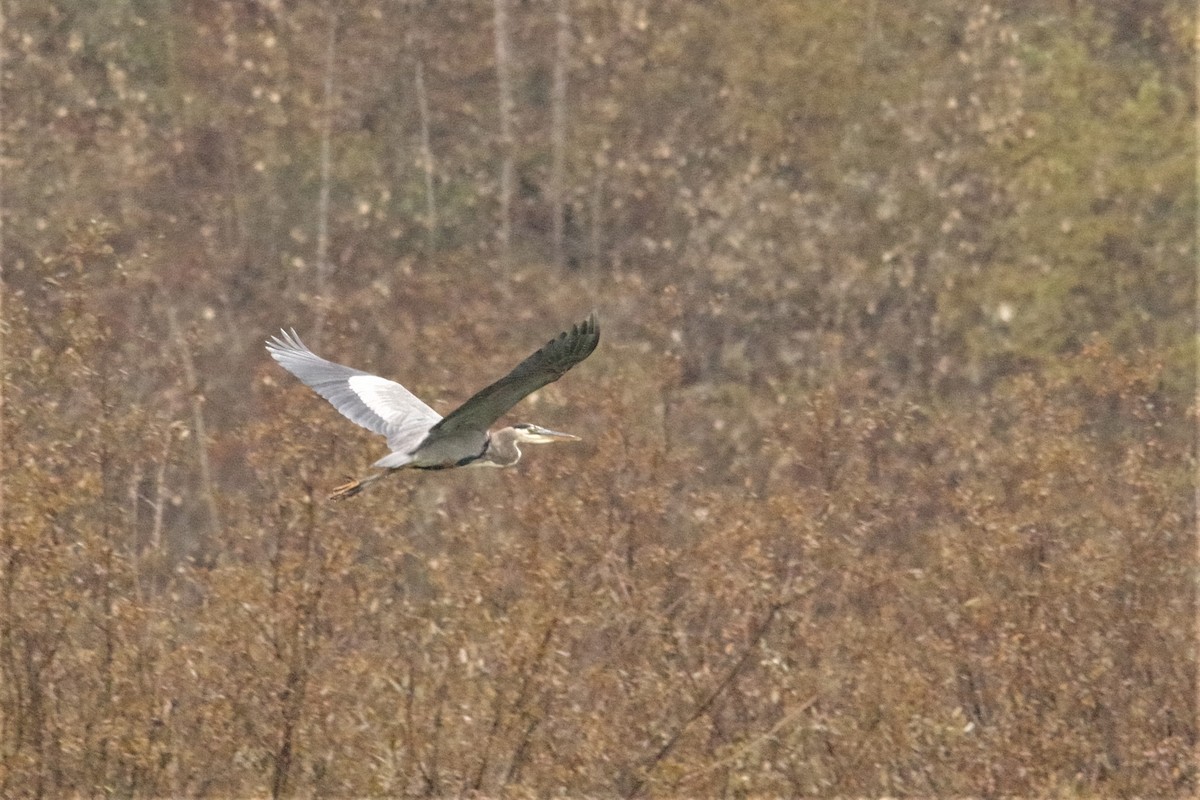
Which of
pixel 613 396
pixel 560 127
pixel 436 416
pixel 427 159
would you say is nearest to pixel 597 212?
pixel 560 127

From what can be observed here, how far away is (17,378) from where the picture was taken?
1154cm

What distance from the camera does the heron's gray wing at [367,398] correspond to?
1121cm

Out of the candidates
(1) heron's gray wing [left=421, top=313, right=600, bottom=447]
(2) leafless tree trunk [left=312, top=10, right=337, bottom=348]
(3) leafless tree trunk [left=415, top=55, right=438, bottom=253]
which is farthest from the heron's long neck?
(3) leafless tree trunk [left=415, top=55, right=438, bottom=253]

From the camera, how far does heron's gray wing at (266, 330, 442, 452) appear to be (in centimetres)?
1121

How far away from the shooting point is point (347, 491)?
34.8 ft

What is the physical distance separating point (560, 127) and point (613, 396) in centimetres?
1583

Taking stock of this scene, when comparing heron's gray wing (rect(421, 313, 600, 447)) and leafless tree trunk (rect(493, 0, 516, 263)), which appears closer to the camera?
heron's gray wing (rect(421, 313, 600, 447))

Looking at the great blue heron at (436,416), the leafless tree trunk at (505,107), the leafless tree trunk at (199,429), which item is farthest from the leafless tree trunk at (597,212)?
the great blue heron at (436,416)

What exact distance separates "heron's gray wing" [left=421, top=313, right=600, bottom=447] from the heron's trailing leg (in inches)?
9.8

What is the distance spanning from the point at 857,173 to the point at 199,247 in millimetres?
7843

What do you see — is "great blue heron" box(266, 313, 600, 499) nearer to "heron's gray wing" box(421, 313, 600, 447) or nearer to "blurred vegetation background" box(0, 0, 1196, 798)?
"heron's gray wing" box(421, 313, 600, 447)

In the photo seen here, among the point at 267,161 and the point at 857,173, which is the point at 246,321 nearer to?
the point at 267,161

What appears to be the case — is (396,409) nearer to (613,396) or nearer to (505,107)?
(613,396)

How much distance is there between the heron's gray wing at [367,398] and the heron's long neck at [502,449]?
1.01 ft
